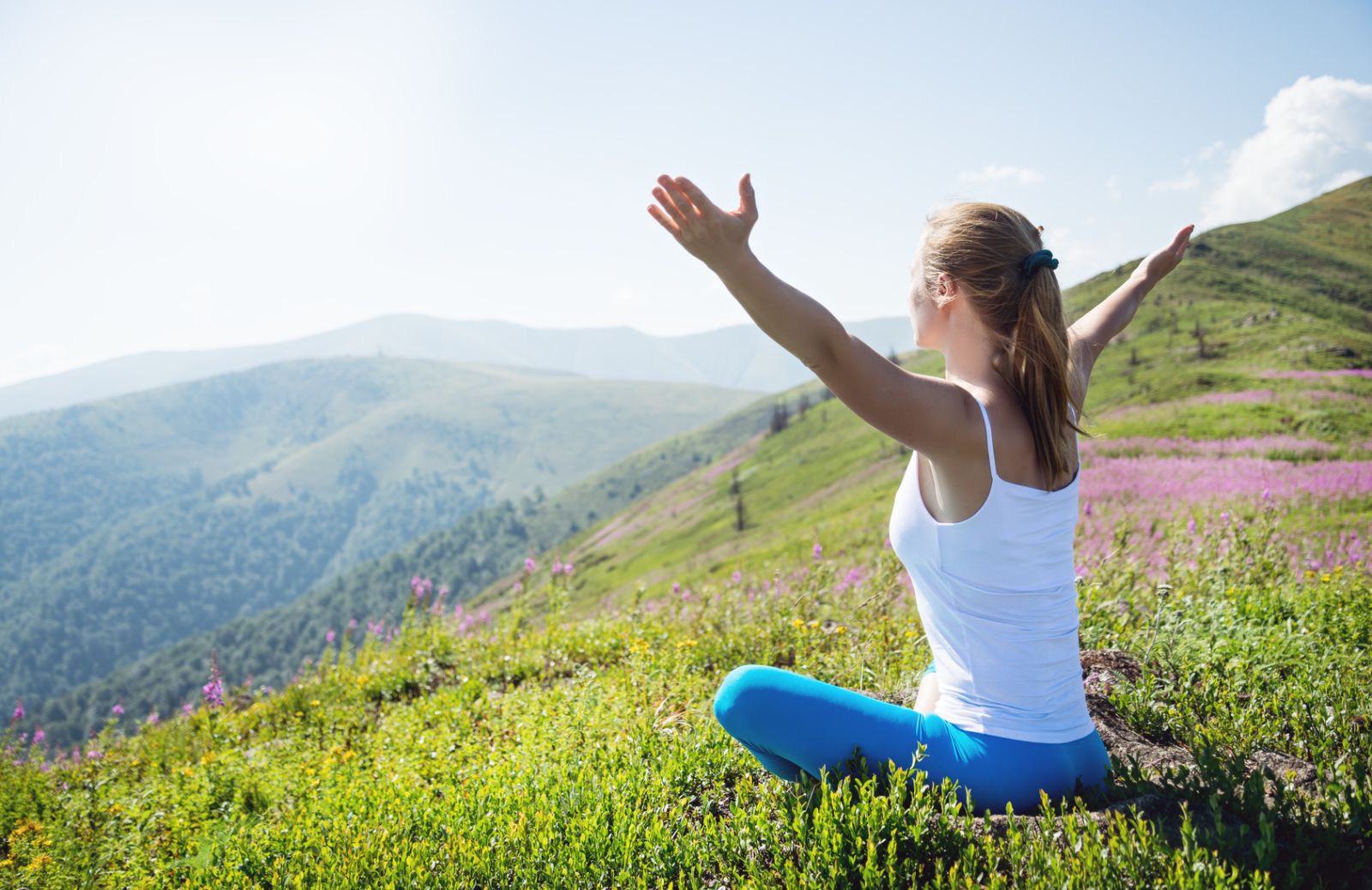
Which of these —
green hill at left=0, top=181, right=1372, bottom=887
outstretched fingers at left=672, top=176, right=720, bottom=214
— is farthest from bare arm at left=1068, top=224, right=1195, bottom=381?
outstretched fingers at left=672, top=176, right=720, bottom=214

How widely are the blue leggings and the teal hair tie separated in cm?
187

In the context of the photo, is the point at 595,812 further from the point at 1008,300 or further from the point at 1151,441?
the point at 1151,441

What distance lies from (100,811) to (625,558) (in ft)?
281

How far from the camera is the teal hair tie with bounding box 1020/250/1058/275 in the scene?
296 cm

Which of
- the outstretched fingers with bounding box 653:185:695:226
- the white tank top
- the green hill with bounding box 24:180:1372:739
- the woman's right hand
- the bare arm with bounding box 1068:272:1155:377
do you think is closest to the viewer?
the outstretched fingers with bounding box 653:185:695:226

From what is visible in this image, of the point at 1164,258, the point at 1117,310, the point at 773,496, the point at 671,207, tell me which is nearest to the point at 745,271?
the point at 671,207

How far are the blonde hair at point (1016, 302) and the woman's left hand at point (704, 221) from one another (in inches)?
40.8

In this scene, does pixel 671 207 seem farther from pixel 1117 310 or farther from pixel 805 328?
pixel 1117 310

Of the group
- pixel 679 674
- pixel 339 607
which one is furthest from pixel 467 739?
pixel 339 607

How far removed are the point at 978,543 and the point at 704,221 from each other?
1516mm

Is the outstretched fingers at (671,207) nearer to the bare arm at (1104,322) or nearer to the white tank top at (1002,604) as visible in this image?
the white tank top at (1002,604)

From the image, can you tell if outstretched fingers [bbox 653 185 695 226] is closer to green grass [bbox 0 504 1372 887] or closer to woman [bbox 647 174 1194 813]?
woman [bbox 647 174 1194 813]

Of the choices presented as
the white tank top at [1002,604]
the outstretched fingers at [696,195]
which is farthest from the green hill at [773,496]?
the outstretched fingers at [696,195]

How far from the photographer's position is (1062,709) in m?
3.04
